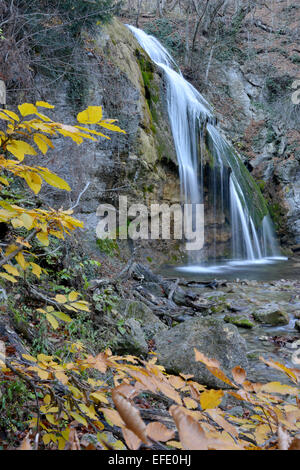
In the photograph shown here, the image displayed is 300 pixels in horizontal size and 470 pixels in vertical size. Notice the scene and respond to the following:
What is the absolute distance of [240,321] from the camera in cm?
480

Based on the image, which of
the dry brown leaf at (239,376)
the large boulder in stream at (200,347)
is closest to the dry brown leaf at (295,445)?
the dry brown leaf at (239,376)

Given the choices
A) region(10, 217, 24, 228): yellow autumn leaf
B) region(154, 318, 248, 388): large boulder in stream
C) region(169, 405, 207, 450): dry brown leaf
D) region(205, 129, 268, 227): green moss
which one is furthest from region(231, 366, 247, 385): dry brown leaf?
region(205, 129, 268, 227): green moss

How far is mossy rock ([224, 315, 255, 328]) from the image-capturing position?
15.6 feet

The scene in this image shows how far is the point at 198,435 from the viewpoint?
0.51 meters

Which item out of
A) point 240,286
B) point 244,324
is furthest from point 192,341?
point 240,286

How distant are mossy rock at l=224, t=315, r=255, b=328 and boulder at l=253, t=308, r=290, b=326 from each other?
0.22 metres

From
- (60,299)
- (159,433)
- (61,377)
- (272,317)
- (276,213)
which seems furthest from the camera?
(276,213)

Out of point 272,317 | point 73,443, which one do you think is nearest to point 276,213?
point 272,317

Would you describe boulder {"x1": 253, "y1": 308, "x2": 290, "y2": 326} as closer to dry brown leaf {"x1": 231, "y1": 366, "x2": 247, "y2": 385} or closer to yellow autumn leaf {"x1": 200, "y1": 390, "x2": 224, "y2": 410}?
dry brown leaf {"x1": 231, "y1": 366, "x2": 247, "y2": 385}

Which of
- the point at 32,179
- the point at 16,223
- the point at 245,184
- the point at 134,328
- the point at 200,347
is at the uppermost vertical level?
the point at 245,184

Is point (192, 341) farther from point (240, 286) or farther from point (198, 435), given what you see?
point (240, 286)

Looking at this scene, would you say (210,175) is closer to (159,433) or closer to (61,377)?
(61,377)

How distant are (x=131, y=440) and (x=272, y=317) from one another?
16.2 feet
